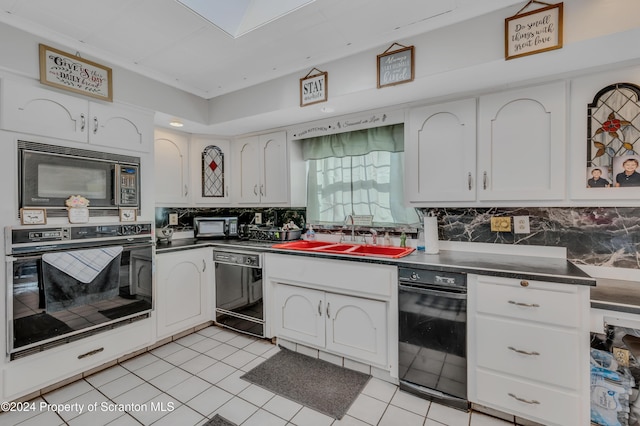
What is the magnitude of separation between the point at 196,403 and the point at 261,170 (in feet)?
7.12

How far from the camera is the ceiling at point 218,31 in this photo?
1.68m

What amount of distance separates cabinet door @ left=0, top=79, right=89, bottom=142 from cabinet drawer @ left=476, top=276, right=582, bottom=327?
2.93 metres

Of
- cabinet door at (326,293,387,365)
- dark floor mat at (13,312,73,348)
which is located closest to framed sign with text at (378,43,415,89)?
cabinet door at (326,293,387,365)

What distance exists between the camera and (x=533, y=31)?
5.17ft

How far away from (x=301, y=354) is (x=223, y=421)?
2.93 feet

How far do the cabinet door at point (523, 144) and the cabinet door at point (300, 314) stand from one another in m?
1.52

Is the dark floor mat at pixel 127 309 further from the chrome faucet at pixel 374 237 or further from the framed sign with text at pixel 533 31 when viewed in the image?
the framed sign with text at pixel 533 31

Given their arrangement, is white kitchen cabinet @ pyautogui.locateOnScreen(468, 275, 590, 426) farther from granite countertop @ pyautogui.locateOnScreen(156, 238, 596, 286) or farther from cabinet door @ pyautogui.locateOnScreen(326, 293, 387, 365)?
cabinet door @ pyautogui.locateOnScreen(326, 293, 387, 365)

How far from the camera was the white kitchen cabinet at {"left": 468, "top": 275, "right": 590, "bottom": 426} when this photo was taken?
1536 mm

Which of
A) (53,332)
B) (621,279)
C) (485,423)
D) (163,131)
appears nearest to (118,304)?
(53,332)

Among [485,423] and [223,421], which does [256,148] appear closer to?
[223,421]

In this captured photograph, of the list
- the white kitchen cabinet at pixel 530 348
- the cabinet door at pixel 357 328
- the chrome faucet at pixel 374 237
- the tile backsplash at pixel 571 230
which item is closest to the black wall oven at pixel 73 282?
the cabinet door at pixel 357 328

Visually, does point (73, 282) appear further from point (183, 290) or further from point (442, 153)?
point (442, 153)

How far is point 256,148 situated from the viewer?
3.25 meters
